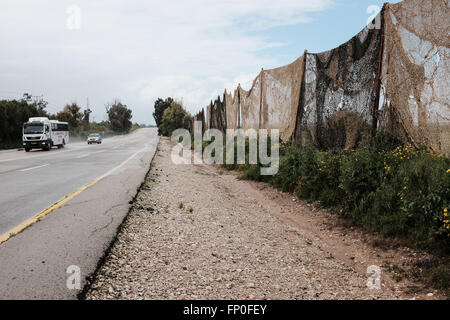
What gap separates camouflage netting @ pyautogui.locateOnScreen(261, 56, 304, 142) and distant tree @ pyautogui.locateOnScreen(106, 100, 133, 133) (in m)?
107

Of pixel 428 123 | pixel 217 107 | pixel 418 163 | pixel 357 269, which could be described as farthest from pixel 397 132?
pixel 217 107

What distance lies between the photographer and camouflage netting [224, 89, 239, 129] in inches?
638

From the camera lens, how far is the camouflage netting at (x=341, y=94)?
Answer: 659 centimetres

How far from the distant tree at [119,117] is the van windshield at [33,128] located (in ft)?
284

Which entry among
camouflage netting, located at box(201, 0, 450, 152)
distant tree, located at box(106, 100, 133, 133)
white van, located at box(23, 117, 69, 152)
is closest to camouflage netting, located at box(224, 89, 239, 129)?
camouflage netting, located at box(201, 0, 450, 152)

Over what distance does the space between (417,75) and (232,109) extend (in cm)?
1198

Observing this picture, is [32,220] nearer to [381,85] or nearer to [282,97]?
[381,85]

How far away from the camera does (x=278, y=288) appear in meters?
3.47

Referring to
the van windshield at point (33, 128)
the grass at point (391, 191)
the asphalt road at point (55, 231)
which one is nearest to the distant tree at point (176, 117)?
the van windshield at point (33, 128)

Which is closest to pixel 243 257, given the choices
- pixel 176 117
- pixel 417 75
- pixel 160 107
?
Result: pixel 417 75

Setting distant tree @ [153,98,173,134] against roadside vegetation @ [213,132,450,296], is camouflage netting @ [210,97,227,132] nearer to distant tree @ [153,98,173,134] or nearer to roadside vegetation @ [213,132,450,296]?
roadside vegetation @ [213,132,450,296]
